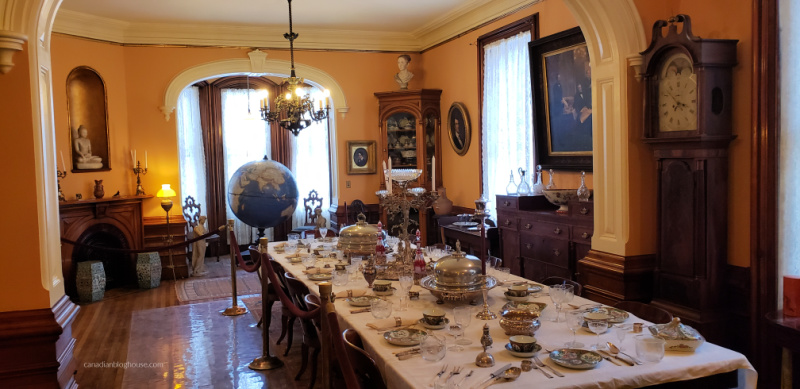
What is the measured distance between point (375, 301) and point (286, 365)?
2321 mm

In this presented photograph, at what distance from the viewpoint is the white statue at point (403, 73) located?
10344 mm

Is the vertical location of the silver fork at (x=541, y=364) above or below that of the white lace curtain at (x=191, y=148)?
below

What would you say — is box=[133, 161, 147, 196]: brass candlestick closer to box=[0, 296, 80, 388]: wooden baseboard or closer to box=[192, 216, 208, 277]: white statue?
box=[192, 216, 208, 277]: white statue

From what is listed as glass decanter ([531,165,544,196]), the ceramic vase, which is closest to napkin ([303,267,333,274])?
glass decanter ([531,165,544,196])

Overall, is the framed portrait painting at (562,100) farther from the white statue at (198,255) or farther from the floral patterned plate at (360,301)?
the white statue at (198,255)

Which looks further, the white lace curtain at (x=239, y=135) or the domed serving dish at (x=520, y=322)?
the white lace curtain at (x=239, y=135)

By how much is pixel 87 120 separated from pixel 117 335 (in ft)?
13.0

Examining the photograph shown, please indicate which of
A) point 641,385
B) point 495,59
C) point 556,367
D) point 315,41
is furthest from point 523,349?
point 315,41

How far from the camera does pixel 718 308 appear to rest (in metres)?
4.48

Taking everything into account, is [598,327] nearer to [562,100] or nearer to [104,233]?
[562,100]

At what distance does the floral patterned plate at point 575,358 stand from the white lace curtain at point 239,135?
32.3 ft

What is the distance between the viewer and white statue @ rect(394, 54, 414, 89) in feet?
33.9

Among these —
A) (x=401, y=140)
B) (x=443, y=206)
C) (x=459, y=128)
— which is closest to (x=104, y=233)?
(x=401, y=140)

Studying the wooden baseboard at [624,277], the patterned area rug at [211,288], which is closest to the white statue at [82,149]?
the patterned area rug at [211,288]
